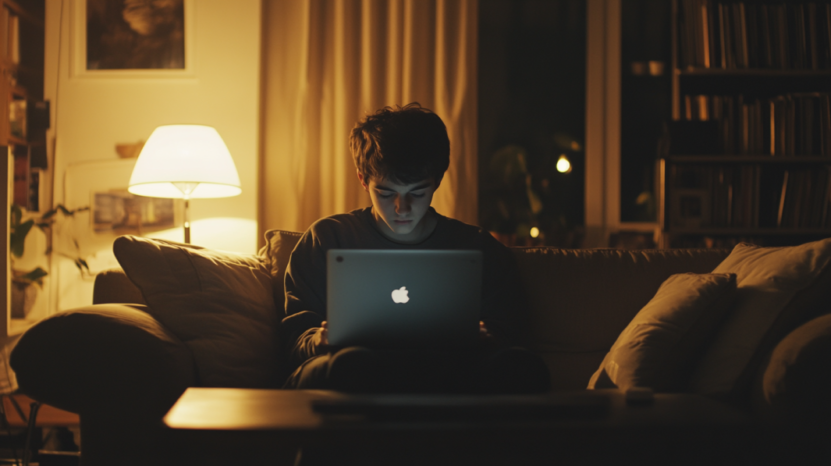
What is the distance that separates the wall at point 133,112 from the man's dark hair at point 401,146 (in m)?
1.39

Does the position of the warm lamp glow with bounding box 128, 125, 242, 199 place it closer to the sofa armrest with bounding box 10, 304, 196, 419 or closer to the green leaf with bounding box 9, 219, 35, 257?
the green leaf with bounding box 9, 219, 35, 257

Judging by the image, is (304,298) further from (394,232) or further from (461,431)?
(461,431)

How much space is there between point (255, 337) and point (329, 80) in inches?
65.7

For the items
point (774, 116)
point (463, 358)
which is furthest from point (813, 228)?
point (463, 358)

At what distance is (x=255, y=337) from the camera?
4.56ft

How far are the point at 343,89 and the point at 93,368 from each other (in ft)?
6.20

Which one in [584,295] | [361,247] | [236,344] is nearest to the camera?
[236,344]

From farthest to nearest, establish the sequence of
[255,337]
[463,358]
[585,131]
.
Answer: [585,131], [255,337], [463,358]

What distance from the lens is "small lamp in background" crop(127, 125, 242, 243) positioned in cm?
208

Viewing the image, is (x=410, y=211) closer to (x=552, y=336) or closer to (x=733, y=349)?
(x=552, y=336)

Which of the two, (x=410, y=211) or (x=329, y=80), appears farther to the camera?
(x=329, y=80)

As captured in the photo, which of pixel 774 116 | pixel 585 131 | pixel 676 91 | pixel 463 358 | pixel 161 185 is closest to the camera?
pixel 463 358

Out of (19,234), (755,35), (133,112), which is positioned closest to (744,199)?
(755,35)

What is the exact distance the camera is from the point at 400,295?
101 centimetres
